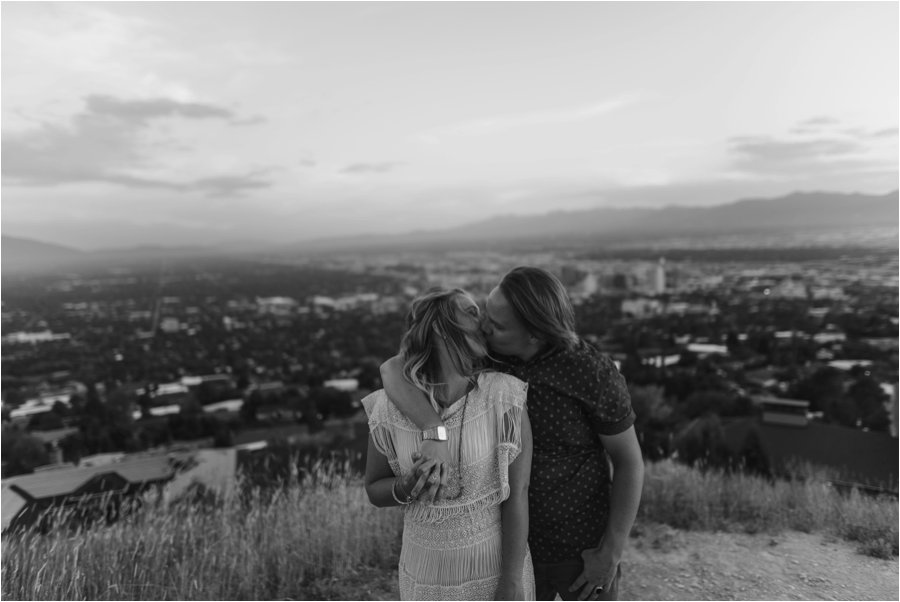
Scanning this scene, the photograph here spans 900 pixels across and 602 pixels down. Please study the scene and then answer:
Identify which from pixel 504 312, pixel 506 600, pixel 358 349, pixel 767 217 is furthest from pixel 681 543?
pixel 767 217

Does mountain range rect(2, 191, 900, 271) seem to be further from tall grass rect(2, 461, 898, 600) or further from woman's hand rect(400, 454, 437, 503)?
woman's hand rect(400, 454, 437, 503)

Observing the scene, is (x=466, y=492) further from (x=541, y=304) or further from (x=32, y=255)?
(x=32, y=255)

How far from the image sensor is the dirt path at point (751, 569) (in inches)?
112

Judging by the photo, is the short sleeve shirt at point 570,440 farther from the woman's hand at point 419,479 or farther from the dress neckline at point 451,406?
the woman's hand at point 419,479

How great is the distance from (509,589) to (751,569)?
2157 millimetres

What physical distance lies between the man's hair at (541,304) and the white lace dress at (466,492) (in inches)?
5.8

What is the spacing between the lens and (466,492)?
148 cm

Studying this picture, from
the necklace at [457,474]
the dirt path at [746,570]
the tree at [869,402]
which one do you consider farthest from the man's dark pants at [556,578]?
the tree at [869,402]

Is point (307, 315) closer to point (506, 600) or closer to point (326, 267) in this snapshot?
point (326, 267)

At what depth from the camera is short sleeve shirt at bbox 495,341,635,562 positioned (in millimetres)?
1545

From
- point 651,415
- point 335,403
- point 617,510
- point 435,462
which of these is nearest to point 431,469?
point 435,462

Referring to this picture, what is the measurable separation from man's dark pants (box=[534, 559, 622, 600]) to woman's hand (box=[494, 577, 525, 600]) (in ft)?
0.49

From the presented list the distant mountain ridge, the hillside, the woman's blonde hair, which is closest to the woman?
the woman's blonde hair

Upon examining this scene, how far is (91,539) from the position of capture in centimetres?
305
